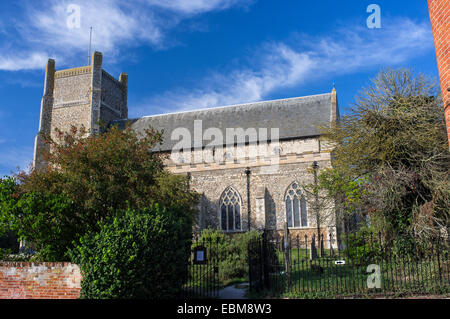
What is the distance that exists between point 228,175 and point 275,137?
4266 millimetres

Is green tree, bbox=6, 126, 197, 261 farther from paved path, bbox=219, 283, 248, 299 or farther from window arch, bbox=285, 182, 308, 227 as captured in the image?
window arch, bbox=285, 182, 308, 227

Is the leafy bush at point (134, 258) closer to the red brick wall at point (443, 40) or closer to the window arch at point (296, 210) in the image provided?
the red brick wall at point (443, 40)

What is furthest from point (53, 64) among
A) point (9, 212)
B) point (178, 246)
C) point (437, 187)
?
point (437, 187)

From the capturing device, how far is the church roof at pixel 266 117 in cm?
2577

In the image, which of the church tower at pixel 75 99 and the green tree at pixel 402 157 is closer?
the green tree at pixel 402 157

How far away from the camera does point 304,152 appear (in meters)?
23.9

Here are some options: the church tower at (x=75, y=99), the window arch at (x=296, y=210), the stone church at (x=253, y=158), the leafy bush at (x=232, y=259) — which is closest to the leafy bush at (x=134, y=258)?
the leafy bush at (x=232, y=259)

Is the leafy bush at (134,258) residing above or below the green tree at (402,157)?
below

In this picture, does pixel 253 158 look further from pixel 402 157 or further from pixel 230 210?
pixel 402 157

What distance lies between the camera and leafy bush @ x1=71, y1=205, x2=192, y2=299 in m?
7.71

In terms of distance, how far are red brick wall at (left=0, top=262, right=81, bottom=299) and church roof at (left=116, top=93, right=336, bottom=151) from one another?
17265 mm

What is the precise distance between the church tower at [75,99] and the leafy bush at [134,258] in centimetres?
2666

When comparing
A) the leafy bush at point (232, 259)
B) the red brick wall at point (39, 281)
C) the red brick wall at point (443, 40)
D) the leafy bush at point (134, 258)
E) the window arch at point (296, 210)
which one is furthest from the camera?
the window arch at point (296, 210)

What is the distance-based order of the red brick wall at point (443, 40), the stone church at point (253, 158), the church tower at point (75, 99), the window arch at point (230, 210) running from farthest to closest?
the church tower at point (75, 99)
the window arch at point (230, 210)
the stone church at point (253, 158)
the red brick wall at point (443, 40)
